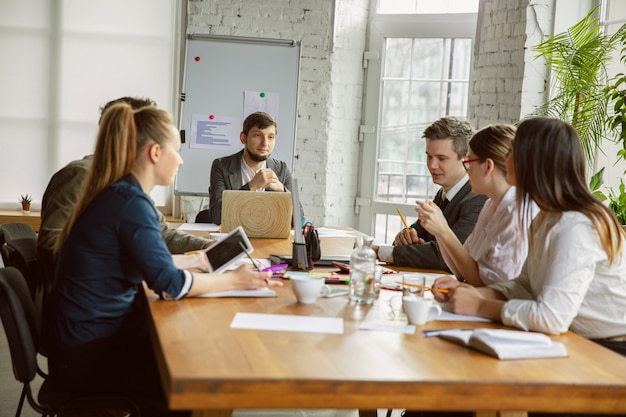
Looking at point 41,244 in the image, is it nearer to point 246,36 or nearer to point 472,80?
point 246,36

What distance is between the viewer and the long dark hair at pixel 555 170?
2.05 metres

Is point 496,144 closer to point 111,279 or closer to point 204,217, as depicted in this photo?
point 111,279

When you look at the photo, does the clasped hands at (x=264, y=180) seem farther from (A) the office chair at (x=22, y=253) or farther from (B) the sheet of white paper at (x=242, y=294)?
(B) the sheet of white paper at (x=242, y=294)

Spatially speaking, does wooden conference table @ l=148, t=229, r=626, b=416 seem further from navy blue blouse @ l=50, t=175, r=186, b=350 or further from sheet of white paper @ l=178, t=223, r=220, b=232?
sheet of white paper @ l=178, t=223, r=220, b=232

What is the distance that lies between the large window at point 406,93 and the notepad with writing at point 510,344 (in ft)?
14.3

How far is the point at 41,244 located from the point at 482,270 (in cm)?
165

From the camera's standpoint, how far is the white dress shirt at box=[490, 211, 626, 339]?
1.92 metres

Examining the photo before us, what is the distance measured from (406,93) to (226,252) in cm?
412

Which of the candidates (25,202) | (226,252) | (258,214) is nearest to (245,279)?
(226,252)

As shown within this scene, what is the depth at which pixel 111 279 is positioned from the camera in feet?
6.97

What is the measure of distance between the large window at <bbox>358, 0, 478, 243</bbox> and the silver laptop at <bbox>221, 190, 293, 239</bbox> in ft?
8.14

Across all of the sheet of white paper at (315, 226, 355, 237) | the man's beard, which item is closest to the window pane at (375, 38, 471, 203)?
the man's beard

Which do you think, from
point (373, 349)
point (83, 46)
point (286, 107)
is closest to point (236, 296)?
point (373, 349)

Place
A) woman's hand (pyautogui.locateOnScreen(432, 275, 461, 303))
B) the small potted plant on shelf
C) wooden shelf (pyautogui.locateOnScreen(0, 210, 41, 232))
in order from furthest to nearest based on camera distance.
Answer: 1. the small potted plant on shelf
2. wooden shelf (pyautogui.locateOnScreen(0, 210, 41, 232))
3. woman's hand (pyautogui.locateOnScreen(432, 275, 461, 303))
